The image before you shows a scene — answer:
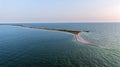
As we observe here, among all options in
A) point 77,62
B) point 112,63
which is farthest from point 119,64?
point 77,62

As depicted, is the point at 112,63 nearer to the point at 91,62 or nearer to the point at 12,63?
the point at 91,62

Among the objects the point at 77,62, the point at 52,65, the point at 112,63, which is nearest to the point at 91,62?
the point at 77,62

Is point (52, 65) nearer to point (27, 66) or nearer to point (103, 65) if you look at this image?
point (27, 66)

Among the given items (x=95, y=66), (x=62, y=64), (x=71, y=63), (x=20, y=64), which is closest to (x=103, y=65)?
(x=95, y=66)

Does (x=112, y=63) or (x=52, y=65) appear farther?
(x=112, y=63)

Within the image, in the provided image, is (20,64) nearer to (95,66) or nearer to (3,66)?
(3,66)

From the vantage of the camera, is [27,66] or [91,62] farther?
[91,62]
